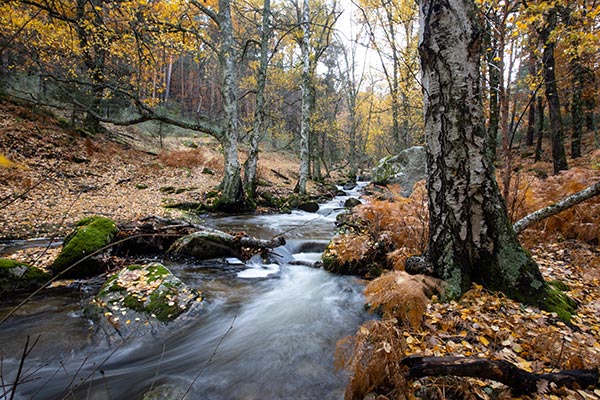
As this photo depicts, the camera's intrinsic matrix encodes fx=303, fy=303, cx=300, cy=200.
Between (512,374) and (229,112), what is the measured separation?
35.3 feet

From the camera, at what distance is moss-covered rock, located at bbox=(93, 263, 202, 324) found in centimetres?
407

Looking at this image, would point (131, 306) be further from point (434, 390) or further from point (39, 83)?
point (39, 83)

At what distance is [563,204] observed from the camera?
3.60 m

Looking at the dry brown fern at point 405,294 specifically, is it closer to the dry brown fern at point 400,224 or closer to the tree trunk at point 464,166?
the tree trunk at point 464,166

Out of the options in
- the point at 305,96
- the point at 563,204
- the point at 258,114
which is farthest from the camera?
the point at 305,96

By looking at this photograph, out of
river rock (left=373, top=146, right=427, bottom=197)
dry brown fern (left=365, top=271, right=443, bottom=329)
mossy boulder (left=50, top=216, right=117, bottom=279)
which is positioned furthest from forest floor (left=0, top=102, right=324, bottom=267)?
dry brown fern (left=365, top=271, right=443, bottom=329)

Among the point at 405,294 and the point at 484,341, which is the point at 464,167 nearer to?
the point at 405,294

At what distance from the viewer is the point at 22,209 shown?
8633 millimetres

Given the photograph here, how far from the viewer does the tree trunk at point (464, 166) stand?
10.7ft

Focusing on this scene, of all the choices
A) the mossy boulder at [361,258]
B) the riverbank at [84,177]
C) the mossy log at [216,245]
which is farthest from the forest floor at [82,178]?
the mossy boulder at [361,258]

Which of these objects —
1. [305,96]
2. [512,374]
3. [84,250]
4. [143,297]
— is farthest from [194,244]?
[305,96]

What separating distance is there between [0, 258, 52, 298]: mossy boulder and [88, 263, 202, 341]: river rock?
1.46 m

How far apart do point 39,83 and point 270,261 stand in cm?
2106

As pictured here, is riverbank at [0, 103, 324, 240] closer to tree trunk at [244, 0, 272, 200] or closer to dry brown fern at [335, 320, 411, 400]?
tree trunk at [244, 0, 272, 200]
